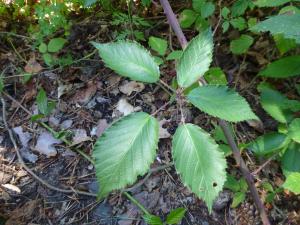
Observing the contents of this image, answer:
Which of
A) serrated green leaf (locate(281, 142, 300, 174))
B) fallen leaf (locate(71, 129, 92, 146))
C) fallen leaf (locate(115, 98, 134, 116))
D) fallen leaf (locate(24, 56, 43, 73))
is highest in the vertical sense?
fallen leaf (locate(24, 56, 43, 73))

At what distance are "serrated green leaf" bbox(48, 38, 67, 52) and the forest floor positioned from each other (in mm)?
93

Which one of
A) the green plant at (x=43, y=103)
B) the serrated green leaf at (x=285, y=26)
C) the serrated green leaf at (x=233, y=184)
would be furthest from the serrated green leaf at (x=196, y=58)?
the green plant at (x=43, y=103)

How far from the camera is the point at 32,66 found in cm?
233

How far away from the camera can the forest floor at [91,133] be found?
5.49ft

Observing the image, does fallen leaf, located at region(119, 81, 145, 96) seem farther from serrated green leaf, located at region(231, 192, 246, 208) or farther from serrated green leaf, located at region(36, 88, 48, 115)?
serrated green leaf, located at region(231, 192, 246, 208)

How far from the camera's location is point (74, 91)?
2.16 meters

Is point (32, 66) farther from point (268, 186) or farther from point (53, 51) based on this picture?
point (268, 186)

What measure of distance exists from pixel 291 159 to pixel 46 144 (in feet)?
4.16

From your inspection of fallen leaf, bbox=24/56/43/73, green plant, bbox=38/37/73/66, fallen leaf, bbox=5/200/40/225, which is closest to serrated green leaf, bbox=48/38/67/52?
green plant, bbox=38/37/73/66

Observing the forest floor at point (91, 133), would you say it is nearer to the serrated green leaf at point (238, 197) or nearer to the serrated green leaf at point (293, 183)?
the serrated green leaf at point (238, 197)

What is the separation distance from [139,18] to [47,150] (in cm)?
98

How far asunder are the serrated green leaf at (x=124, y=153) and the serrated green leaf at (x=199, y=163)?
2.7 inches

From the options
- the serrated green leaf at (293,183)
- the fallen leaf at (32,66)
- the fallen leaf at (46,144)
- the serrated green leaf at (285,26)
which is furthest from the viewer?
the fallen leaf at (32,66)

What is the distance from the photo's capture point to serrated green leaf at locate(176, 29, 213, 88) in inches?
38.6
